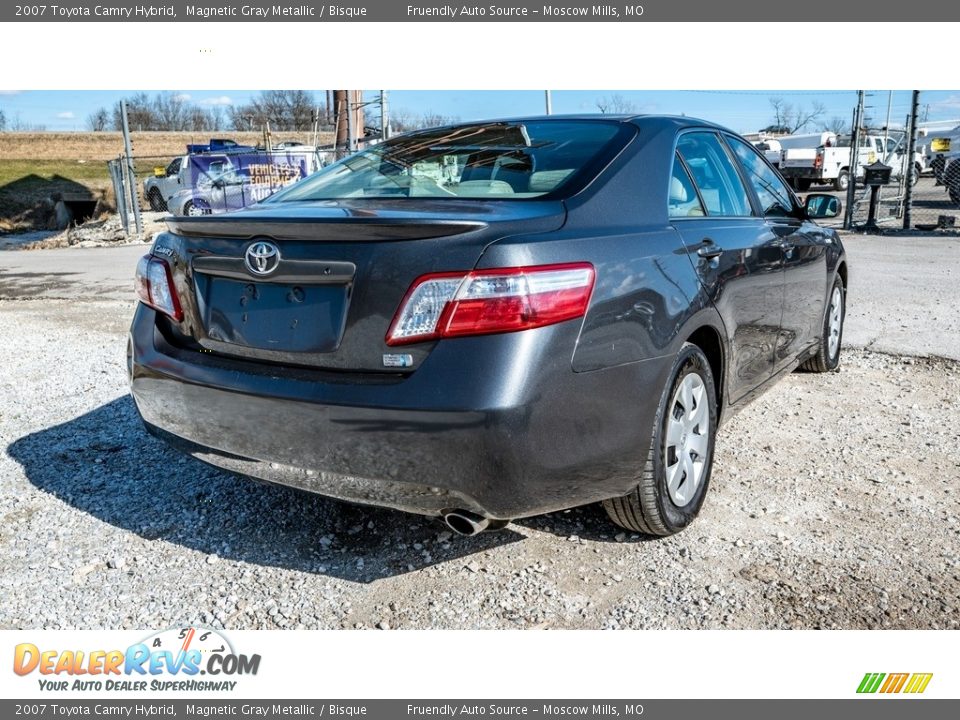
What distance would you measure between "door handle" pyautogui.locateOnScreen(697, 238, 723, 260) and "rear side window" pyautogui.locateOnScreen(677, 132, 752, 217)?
0.81 ft

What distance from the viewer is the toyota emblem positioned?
8.19 ft

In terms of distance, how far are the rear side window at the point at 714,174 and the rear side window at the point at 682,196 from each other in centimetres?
7

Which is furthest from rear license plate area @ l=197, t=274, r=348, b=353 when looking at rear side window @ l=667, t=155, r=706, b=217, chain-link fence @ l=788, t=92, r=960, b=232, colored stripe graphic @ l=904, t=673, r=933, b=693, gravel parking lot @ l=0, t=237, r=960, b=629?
chain-link fence @ l=788, t=92, r=960, b=232

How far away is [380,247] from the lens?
2373mm

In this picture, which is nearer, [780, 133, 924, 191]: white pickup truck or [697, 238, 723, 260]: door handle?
[697, 238, 723, 260]: door handle

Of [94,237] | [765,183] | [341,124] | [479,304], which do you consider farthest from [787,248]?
[94,237]

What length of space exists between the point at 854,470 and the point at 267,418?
106 inches

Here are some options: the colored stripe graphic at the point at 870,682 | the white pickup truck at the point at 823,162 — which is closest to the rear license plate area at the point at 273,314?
the colored stripe graphic at the point at 870,682

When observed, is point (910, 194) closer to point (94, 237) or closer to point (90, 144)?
point (94, 237)

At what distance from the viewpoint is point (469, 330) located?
2258mm

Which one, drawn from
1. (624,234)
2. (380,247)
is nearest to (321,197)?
(380,247)

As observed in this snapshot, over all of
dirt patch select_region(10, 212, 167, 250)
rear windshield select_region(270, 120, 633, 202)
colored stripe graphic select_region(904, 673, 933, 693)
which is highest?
rear windshield select_region(270, 120, 633, 202)

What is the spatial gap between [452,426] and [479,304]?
345mm

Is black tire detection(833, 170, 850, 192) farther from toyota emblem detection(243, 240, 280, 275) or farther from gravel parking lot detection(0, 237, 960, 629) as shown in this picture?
toyota emblem detection(243, 240, 280, 275)
